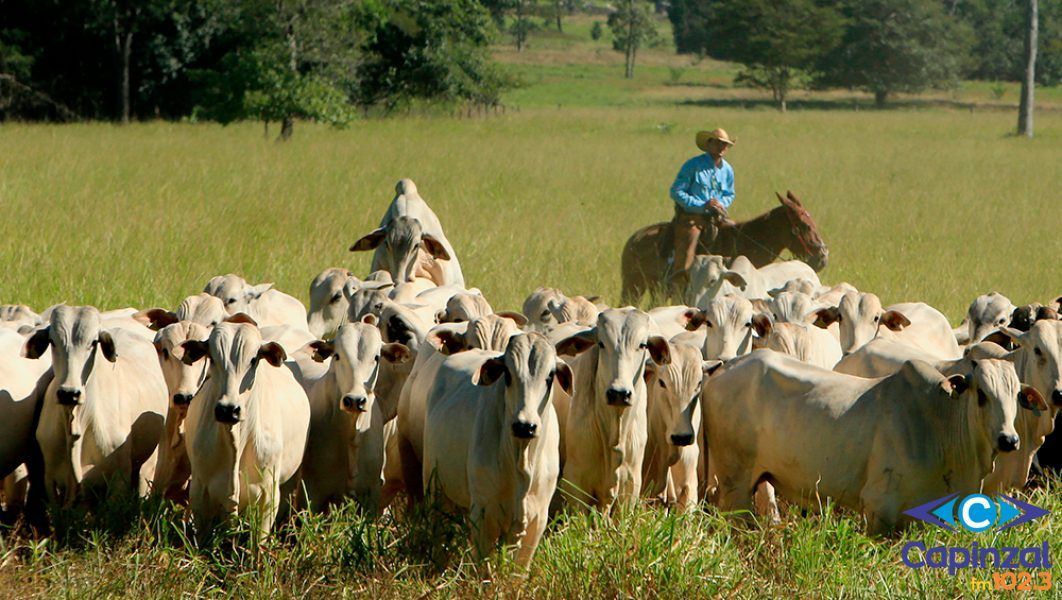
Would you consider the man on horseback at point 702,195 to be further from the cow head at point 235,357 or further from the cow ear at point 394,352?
the cow head at point 235,357

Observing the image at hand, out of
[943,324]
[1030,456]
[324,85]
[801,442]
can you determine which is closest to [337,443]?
[801,442]

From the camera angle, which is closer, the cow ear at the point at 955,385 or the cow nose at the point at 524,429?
the cow nose at the point at 524,429

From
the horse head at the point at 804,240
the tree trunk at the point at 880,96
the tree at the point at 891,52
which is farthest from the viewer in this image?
the tree at the point at 891,52

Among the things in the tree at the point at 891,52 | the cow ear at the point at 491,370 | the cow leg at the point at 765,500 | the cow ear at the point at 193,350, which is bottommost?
the cow leg at the point at 765,500

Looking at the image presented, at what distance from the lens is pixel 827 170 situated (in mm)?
28281

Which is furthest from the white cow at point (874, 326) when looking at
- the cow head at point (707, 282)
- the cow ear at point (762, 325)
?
the cow head at point (707, 282)

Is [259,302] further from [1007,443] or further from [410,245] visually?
[1007,443]

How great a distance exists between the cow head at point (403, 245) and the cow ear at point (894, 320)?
4.23 meters

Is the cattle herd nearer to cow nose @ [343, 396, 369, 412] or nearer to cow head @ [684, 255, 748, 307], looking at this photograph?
cow nose @ [343, 396, 369, 412]

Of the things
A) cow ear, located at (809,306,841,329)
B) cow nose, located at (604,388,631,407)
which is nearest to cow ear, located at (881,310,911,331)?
cow ear, located at (809,306,841,329)

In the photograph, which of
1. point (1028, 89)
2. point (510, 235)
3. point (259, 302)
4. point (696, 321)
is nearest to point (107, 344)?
point (259, 302)

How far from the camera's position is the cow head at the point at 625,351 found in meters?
7.28

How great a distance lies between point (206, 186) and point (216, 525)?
47.6 feet

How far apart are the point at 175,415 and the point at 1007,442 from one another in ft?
14.9
